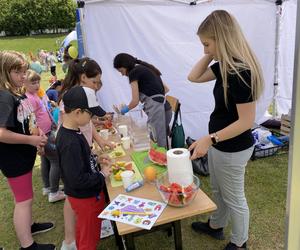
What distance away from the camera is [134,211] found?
1400 millimetres

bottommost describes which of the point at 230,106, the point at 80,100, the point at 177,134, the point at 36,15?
the point at 177,134

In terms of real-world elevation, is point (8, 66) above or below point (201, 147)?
above

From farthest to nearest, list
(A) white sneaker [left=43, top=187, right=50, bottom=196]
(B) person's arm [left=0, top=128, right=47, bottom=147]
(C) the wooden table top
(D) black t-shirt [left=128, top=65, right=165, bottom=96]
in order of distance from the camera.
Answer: (A) white sneaker [left=43, top=187, right=50, bottom=196]
(D) black t-shirt [left=128, top=65, right=165, bottom=96]
(B) person's arm [left=0, top=128, right=47, bottom=147]
(C) the wooden table top

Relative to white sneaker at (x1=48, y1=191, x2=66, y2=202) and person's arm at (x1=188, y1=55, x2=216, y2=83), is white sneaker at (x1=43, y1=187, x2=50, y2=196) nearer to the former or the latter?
white sneaker at (x1=48, y1=191, x2=66, y2=202)

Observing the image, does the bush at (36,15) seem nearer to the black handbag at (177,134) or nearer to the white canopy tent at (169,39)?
the white canopy tent at (169,39)

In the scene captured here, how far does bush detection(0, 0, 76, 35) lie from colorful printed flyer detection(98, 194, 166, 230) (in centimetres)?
3629

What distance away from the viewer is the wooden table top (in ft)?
4.34

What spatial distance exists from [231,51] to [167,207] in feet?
2.84

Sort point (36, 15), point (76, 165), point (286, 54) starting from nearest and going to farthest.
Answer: point (76, 165) → point (286, 54) → point (36, 15)

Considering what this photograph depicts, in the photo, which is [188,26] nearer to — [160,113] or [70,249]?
[160,113]

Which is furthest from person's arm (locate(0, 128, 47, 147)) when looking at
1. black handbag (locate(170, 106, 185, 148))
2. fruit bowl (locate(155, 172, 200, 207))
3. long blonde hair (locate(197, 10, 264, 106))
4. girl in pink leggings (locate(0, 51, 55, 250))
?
black handbag (locate(170, 106, 185, 148))

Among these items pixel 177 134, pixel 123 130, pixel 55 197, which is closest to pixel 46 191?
pixel 55 197

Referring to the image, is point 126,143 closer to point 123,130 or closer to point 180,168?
point 123,130

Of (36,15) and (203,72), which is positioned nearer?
(203,72)
